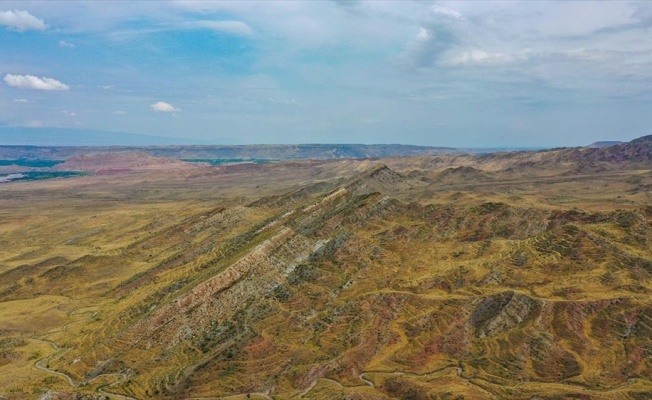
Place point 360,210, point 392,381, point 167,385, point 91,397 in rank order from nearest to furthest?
point 91,397 < point 392,381 < point 167,385 < point 360,210

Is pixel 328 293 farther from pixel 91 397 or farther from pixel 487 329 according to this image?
pixel 91 397

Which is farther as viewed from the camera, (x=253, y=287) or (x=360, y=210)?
(x=360, y=210)

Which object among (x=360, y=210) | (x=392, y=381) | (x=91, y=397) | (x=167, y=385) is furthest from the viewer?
(x=360, y=210)

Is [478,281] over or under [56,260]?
over

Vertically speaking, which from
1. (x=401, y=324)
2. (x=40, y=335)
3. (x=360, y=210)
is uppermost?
(x=360, y=210)

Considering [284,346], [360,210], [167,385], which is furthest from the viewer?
[360,210]

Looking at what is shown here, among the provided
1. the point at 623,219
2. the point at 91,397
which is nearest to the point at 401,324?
the point at 91,397

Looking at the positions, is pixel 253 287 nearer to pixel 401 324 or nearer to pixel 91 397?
pixel 401 324

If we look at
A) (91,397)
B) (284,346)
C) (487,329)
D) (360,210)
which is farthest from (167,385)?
(360,210)

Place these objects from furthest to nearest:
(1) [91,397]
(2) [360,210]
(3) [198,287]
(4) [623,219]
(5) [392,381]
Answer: (2) [360,210], (4) [623,219], (3) [198,287], (5) [392,381], (1) [91,397]
